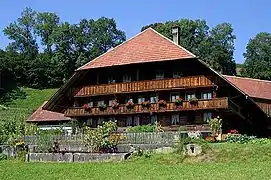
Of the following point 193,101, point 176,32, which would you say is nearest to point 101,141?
point 193,101

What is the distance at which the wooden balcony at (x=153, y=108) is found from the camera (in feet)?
136

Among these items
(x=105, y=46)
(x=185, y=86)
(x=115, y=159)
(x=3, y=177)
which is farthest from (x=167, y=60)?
(x=105, y=46)

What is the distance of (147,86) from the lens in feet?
146

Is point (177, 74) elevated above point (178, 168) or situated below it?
above

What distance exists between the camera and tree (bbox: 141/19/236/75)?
10125 centimetres

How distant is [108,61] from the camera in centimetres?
4497

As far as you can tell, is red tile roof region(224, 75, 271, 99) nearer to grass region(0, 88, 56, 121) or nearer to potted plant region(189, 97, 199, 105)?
potted plant region(189, 97, 199, 105)

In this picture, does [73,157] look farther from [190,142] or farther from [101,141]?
[190,142]

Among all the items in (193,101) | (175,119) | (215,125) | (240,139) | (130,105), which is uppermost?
(193,101)

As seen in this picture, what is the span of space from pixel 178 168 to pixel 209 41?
261ft

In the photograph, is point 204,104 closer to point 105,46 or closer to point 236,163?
point 236,163

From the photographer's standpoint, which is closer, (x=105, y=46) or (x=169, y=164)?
(x=169, y=164)

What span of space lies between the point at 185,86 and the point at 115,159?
13.3 metres

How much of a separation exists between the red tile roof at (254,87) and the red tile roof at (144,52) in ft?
32.6
